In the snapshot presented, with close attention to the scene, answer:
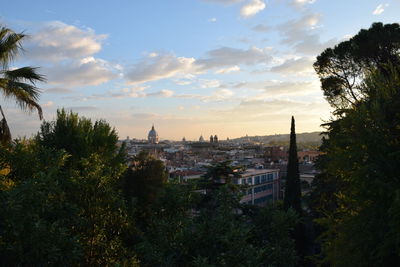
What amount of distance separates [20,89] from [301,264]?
21.1 m

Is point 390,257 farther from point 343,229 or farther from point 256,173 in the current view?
point 256,173

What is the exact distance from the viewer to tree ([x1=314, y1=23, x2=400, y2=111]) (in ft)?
68.6

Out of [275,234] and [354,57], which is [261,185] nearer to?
[354,57]

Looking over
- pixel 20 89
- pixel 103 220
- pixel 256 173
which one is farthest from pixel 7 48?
pixel 256 173

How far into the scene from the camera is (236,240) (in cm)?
764

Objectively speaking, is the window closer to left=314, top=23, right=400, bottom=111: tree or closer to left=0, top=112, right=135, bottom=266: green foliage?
left=314, top=23, right=400, bottom=111: tree

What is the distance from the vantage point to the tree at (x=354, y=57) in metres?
20.9

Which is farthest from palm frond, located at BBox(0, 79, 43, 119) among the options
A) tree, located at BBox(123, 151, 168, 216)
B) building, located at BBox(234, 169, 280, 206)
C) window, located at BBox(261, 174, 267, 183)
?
window, located at BBox(261, 174, 267, 183)

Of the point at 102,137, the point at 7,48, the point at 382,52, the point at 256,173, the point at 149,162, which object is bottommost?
the point at 256,173

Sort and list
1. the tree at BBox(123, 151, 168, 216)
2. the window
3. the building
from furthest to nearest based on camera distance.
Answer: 1. the window
2. the building
3. the tree at BBox(123, 151, 168, 216)

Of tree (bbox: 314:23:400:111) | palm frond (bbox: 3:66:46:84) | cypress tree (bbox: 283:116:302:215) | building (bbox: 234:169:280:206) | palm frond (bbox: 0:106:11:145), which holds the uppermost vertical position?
tree (bbox: 314:23:400:111)

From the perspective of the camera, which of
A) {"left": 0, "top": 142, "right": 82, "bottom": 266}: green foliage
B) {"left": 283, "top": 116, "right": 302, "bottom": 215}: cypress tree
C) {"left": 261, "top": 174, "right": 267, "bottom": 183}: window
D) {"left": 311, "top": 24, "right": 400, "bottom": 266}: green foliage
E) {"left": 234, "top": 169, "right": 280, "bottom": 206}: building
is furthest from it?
{"left": 261, "top": 174, "right": 267, "bottom": 183}: window

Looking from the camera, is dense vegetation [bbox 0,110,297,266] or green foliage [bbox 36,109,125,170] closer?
dense vegetation [bbox 0,110,297,266]

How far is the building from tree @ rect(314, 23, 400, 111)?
26.2 meters
